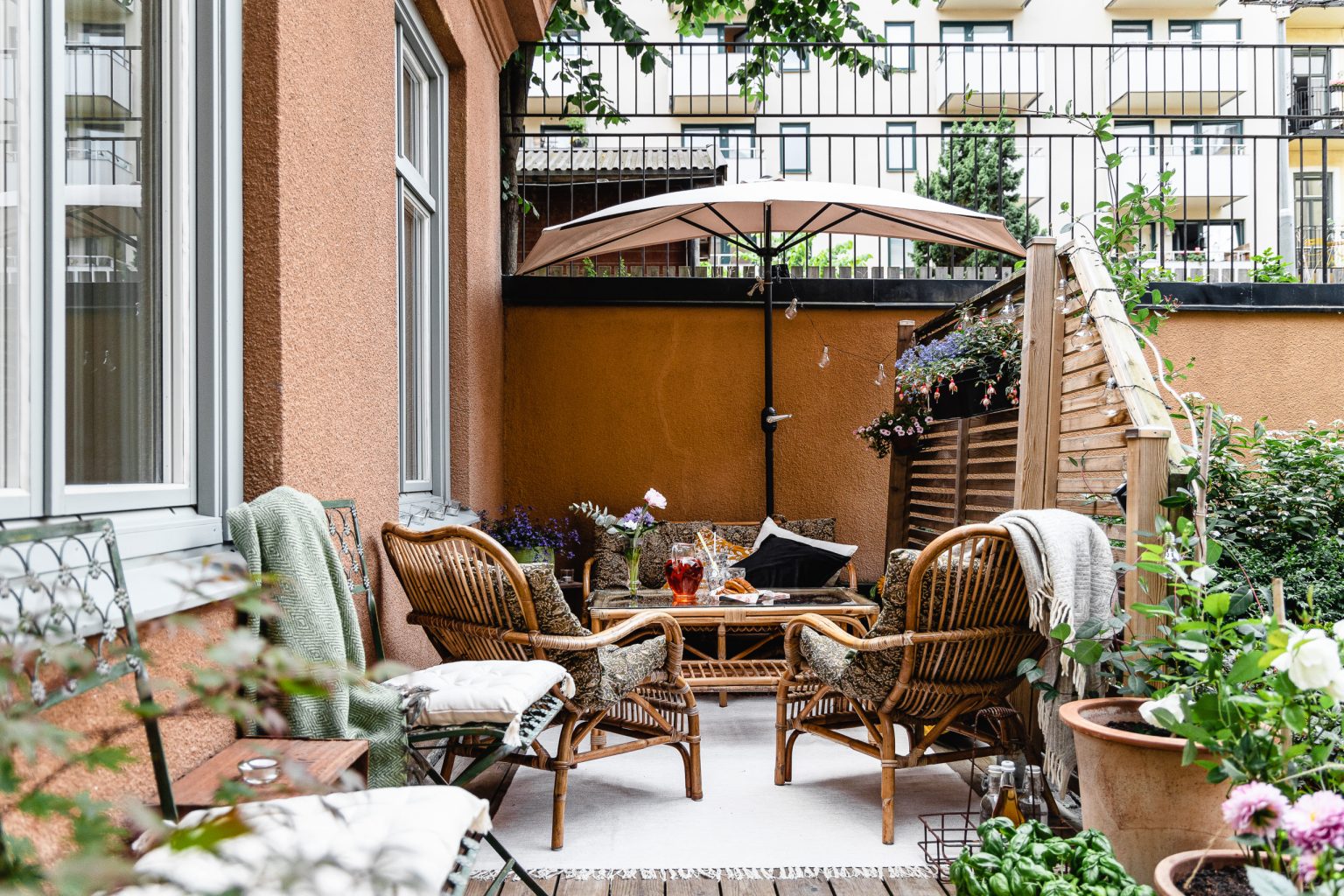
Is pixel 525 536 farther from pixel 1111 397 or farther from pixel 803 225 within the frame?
pixel 1111 397

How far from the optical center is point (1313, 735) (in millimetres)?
1964

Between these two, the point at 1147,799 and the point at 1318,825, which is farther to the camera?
the point at 1147,799

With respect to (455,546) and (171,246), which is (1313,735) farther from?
(171,246)

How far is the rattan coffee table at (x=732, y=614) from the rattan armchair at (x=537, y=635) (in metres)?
0.61

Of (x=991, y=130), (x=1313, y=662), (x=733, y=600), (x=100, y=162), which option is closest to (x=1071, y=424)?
(x=733, y=600)

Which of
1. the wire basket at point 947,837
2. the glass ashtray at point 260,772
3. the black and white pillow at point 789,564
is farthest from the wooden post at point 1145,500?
the black and white pillow at point 789,564

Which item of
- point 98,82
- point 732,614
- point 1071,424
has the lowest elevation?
point 732,614

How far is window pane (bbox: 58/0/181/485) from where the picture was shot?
175 centimetres

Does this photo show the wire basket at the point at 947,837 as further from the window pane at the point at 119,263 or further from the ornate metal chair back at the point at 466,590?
the window pane at the point at 119,263

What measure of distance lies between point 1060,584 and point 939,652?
46 cm

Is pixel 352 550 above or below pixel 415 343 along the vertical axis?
below

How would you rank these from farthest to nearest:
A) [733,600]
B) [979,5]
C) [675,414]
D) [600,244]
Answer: [979,5] < [675,414] < [600,244] < [733,600]

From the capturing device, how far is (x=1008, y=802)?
2.22 meters

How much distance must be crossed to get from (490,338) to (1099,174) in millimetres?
8596
